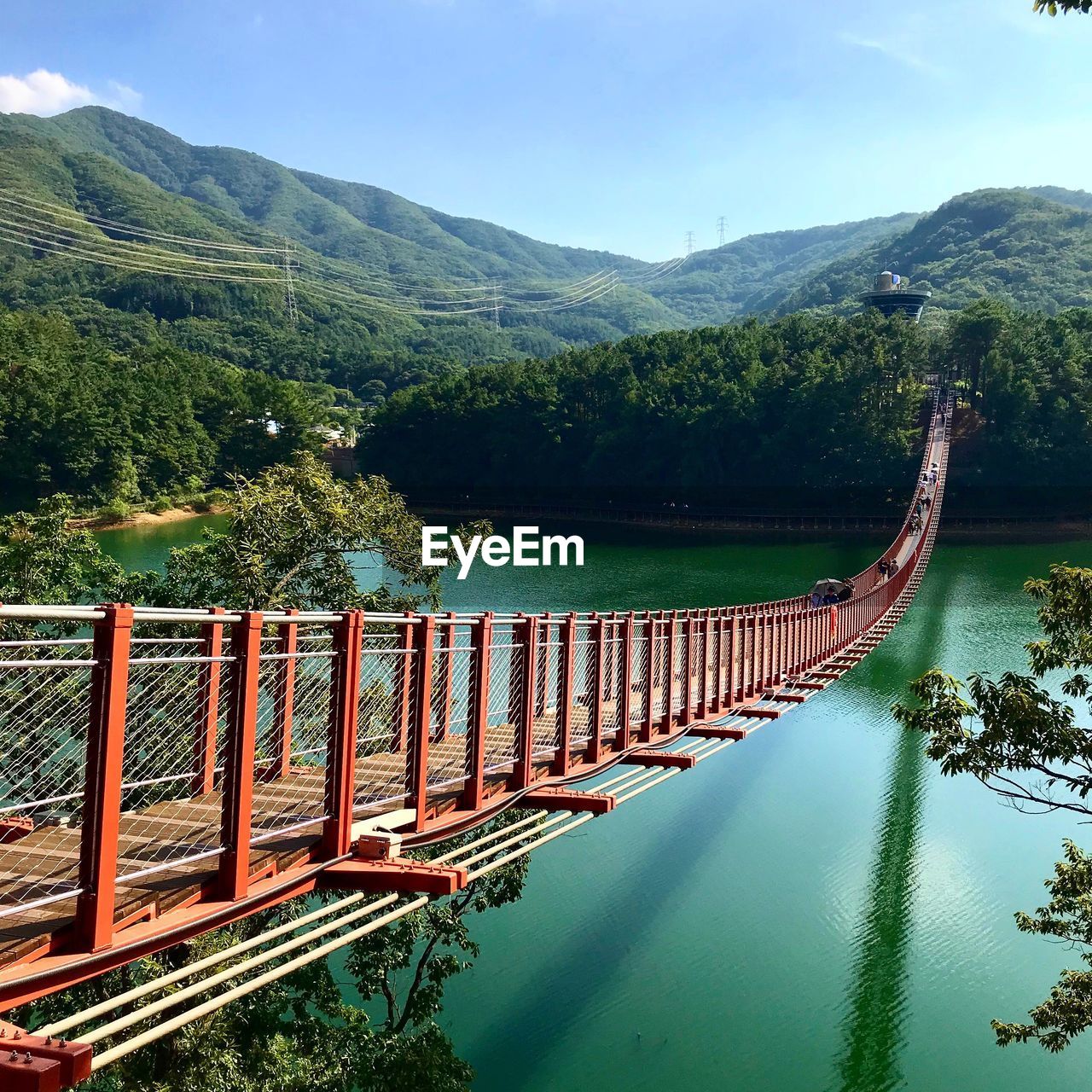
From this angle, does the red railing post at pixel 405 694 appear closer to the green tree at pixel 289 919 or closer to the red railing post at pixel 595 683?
the green tree at pixel 289 919

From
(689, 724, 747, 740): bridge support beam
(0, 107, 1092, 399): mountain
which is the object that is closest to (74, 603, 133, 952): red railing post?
(689, 724, 747, 740): bridge support beam

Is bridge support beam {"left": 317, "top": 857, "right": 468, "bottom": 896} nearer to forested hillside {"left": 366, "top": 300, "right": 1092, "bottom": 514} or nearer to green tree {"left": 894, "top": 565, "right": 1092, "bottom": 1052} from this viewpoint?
green tree {"left": 894, "top": 565, "right": 1092, "bottom": 1052}

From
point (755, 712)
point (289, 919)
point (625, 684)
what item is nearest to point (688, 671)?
point (625, 684)

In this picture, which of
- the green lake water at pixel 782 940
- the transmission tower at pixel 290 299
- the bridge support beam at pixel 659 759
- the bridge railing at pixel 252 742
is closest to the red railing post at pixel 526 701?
the bridge railing at pixel 252 742

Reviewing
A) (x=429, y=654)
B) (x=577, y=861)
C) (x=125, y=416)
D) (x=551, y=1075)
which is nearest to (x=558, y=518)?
(x=125, y=416)

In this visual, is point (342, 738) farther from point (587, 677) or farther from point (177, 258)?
point (177, 258)

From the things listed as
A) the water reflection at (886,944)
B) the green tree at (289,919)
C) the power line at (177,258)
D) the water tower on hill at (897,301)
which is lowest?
the water reflection at (886,944)

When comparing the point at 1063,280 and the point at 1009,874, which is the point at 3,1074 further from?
the point at 1063,280
